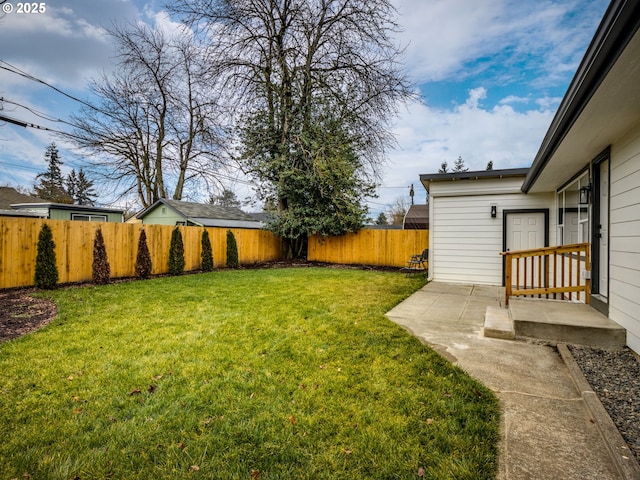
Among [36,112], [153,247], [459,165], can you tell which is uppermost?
[459,165]

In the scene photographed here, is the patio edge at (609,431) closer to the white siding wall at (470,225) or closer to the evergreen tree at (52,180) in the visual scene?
the white siding wall at (470,225)

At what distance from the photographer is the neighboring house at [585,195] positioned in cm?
239

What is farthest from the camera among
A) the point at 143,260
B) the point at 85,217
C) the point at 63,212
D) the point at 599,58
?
the point at 85,217

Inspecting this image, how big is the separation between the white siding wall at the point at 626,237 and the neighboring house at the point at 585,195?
0.04 feet

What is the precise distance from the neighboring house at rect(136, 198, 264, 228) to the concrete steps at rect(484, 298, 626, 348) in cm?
1537

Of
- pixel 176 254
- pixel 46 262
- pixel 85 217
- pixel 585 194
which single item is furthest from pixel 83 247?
pixel 585 194

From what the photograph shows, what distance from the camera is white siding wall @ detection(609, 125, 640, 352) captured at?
3189 millimetres

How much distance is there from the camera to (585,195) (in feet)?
16.1

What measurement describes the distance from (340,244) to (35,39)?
481 inches

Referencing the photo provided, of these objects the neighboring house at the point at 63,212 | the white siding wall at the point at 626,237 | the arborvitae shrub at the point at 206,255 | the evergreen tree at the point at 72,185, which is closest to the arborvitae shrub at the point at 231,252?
the arborvitae shrub at the point at 206,255

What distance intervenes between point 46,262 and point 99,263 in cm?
115

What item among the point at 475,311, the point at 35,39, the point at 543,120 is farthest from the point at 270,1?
the point at 475,311

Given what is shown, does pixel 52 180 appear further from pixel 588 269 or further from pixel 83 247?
pixel 588 269

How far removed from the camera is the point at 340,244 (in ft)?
45.7
